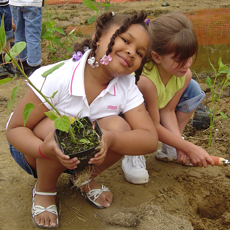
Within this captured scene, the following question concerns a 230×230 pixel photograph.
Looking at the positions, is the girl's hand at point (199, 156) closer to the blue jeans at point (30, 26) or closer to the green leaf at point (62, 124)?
the green leaf at point (62, 124)

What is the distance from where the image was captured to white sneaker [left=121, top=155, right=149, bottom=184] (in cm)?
194

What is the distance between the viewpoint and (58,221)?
1596mm

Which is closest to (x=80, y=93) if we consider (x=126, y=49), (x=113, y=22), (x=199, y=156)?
(x=126, y=49)

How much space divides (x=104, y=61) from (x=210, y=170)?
1.22 metres

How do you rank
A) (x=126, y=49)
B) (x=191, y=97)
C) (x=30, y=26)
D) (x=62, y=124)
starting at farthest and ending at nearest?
(x=30, y=26)
(x=191, y=97)
(x=126, y=49)
(x=62, y=124)

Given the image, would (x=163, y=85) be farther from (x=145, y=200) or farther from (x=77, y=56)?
(x=145, y=200)

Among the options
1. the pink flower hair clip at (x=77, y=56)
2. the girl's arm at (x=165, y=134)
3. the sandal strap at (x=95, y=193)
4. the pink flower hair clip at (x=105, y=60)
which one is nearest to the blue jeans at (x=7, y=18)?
the pink flower hair clip at (x=77, y=56)

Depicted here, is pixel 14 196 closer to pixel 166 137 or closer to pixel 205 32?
pixel 166 137

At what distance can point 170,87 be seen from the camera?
2.02 m

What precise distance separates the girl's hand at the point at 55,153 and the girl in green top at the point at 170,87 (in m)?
0.74

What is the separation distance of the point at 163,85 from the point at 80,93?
66 cm

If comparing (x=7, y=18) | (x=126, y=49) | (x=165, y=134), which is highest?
(x=126, y=49)

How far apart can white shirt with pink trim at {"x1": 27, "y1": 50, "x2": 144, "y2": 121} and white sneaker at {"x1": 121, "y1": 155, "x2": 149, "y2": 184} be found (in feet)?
1.48

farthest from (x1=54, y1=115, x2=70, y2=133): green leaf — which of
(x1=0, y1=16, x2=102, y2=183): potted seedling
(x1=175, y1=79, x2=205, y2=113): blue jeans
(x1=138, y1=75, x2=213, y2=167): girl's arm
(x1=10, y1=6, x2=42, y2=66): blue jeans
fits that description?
(x1=10, y1=6, x2=42, y2=66): blue jeans
